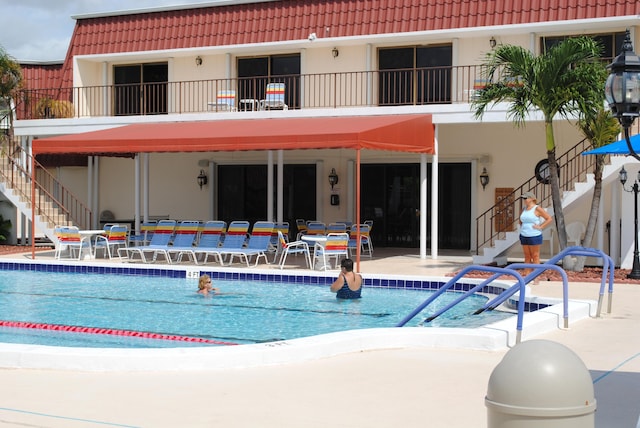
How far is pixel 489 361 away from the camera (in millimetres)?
7637

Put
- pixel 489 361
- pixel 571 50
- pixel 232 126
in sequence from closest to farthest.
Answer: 1. pixel 489 361
2. pixel 571 50
3. pixel 232 126

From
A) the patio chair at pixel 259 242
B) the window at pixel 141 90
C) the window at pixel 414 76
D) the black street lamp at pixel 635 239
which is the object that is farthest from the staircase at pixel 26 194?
the black street lamp at pixel 635 239

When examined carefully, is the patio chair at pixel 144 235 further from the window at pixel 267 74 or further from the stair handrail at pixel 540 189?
the stair handrail at pixel 540 189

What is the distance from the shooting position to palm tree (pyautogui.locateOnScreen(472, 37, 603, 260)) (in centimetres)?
1516

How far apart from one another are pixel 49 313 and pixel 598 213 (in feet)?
34.2

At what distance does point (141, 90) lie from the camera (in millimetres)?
23844

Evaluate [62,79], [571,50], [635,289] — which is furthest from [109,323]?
[62,79]

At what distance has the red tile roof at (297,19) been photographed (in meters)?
19.5

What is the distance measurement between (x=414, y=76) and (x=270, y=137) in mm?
5273

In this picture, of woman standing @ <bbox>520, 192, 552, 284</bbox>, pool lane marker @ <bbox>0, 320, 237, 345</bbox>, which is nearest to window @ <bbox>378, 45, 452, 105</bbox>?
woman standing @ <bbox>520, 192, 552, 284</bbox>

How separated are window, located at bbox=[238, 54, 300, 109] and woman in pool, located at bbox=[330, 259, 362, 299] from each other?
9.42m

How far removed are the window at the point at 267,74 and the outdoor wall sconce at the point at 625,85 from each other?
14.9 meters

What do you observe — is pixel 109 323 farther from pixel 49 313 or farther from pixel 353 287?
pixel 353 287

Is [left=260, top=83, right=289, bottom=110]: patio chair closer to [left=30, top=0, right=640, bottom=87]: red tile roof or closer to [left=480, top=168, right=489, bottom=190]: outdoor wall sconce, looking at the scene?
[left=30, top=0, right=640, bottom=87]: red tile roof
